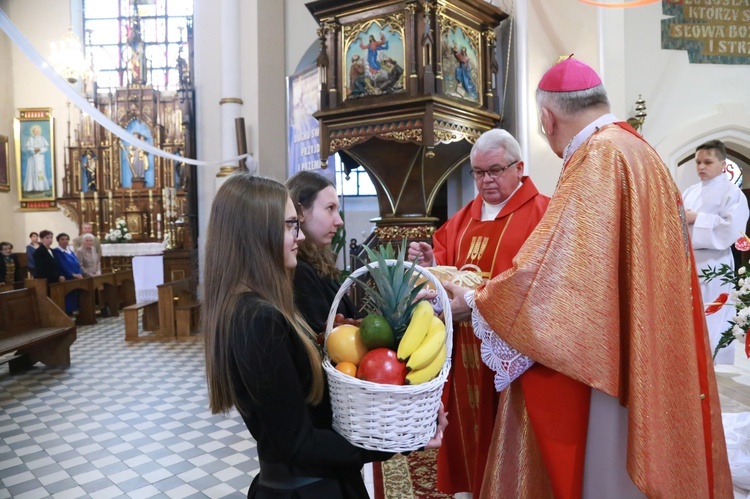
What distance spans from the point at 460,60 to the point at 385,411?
452 cm

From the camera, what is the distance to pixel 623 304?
1643 mm

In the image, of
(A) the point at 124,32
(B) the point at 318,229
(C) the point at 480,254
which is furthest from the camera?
(A) the point at 124,32

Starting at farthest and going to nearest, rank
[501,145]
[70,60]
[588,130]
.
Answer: [70,60], [501,145], [588,130]

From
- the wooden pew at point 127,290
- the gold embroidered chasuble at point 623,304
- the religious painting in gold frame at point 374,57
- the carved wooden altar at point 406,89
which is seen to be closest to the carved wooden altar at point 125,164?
the wooden pew at point 127,290

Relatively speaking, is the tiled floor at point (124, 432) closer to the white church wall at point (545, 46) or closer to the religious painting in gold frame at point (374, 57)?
the white church wall at point (545, 46)

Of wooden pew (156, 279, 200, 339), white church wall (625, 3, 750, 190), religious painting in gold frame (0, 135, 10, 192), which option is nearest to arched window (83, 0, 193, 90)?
religious painting in gold frame (0, 135, 10, 192)

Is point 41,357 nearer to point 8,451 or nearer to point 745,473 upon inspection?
point 8,451

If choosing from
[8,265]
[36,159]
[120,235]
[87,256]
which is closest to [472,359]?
[87,256]

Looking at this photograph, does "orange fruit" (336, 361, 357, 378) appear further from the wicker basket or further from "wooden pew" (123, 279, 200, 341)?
"wooden pew" (123, 279, 200, 341)

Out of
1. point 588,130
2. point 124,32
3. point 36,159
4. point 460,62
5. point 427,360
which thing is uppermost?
point 124,32

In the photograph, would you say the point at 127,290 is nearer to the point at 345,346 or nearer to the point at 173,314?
the point at 173,314

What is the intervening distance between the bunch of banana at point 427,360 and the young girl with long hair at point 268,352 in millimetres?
240

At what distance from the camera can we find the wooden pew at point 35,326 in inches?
237

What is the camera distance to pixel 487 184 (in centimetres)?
271
